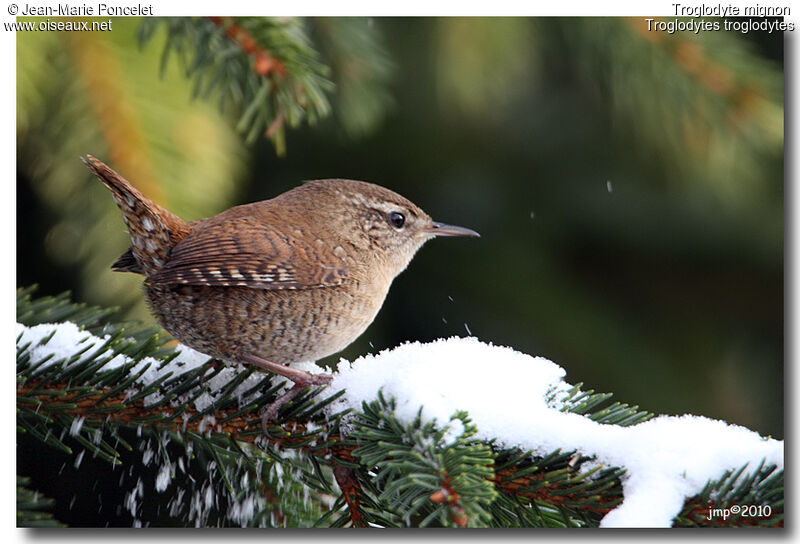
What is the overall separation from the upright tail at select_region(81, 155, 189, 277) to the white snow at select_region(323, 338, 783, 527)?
0.77m

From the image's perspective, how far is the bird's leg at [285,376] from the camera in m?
2.27

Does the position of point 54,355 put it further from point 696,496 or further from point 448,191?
point 448,191

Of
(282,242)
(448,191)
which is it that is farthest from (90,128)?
(448,191)

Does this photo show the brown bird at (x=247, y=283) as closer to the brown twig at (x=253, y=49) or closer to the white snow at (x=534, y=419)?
the white snow at (x=534, y=419)

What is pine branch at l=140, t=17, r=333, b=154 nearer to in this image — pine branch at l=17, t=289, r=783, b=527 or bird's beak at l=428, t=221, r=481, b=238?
bird's beak at l=428, t=221, r=481, b=238

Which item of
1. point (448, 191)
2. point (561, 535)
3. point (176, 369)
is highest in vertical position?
point (448, 191)

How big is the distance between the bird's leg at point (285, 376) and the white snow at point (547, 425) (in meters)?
0.13

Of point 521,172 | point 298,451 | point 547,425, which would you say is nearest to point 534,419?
point 547,425

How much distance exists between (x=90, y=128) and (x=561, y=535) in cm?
200

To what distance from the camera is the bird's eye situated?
313 centimetres

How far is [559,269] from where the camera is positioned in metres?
3.70

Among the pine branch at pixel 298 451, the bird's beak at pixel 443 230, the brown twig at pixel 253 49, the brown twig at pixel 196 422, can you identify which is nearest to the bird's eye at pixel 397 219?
the bird's beak at pixel 443 230

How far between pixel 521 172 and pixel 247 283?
1620 mm

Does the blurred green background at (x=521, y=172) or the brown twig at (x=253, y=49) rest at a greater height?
the brown twig at (x=253, y=49)
